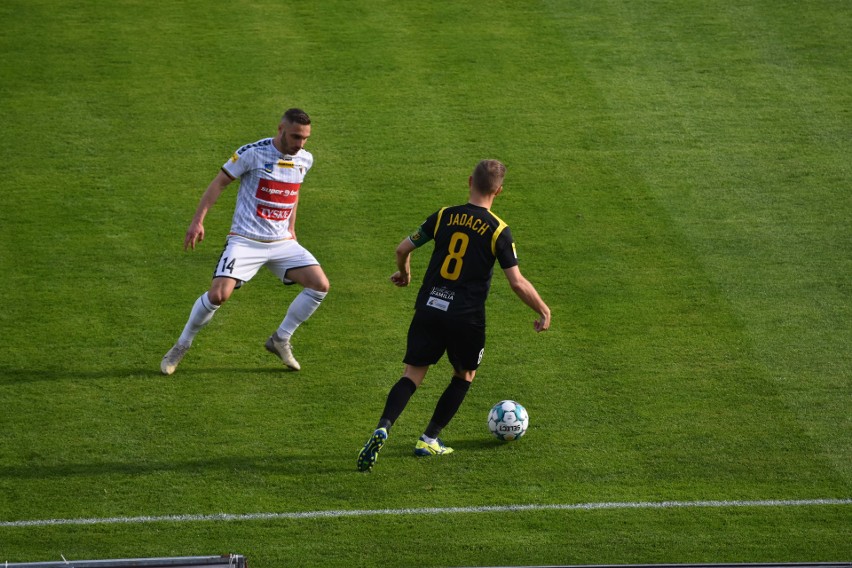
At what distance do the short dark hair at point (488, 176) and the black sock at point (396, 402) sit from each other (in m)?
1.46

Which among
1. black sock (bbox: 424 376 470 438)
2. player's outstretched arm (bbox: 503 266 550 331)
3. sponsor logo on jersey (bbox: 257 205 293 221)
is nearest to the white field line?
black sock (bbox: 424 376 470 438)

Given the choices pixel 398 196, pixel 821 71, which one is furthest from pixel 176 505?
pixel 821 71

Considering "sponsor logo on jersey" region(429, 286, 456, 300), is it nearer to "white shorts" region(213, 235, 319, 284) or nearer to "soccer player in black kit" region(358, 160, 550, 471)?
"soccer player in black kit" region(358, 160, 550, 471)

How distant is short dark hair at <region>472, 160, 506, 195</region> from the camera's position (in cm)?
751

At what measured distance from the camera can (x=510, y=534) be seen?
7086 millimetres

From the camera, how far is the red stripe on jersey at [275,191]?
358 inches

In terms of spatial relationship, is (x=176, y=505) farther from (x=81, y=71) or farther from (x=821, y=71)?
(x=821, y=71)

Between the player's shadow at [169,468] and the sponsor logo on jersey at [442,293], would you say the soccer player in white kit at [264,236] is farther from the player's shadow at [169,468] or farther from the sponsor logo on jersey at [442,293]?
the sponsor logo on jersey at [442,293]

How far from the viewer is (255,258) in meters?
9.09

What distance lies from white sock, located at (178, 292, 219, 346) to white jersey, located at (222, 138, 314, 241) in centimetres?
64

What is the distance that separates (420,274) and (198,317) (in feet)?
8.92

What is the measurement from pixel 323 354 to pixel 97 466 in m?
2.39

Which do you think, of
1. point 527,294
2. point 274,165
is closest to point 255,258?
point 274,165

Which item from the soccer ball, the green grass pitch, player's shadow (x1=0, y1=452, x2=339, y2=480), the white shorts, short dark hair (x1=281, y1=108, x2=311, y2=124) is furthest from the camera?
the white shorts
